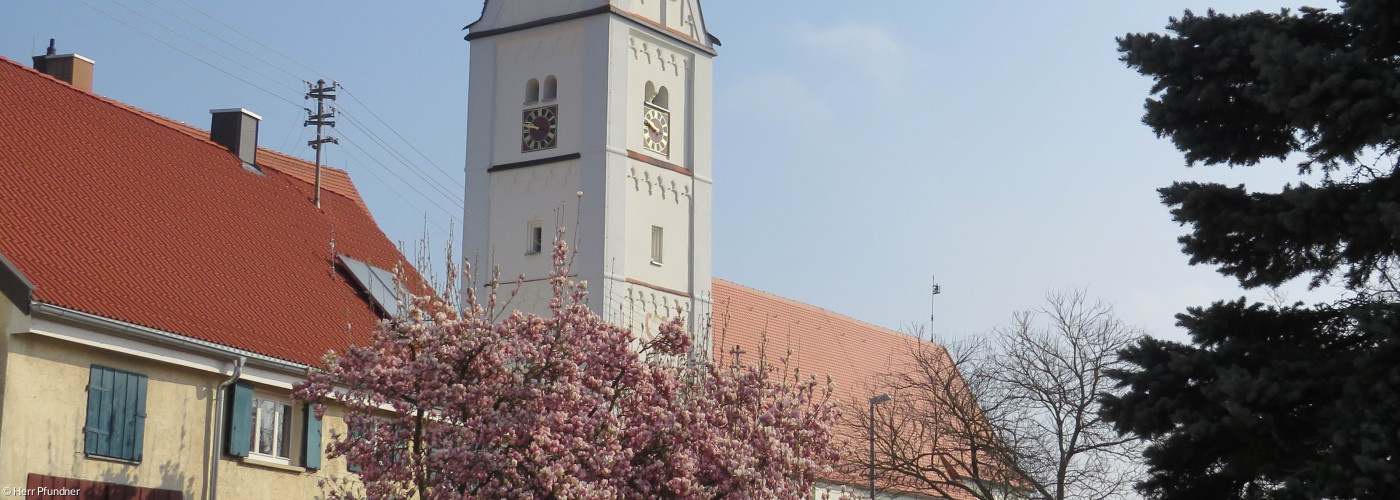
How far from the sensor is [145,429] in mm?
18312

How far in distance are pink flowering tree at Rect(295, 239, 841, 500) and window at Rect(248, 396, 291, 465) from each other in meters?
2.03

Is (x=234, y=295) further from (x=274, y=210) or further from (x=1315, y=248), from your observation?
(x=1315, y=248)

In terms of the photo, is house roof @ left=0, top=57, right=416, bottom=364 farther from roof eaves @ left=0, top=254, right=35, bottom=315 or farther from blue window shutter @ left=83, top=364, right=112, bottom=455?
blue window shutter @ left=83, top=364, right=112, bottom=455

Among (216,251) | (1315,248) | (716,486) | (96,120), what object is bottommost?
(716,486)

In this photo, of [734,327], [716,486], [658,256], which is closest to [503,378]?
[716,486]

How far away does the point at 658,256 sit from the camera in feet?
135

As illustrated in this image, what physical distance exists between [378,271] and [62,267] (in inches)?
350

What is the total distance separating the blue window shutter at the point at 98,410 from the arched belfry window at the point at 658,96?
2489 centimetres

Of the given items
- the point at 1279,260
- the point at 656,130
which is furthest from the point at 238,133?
the point at 1279,260

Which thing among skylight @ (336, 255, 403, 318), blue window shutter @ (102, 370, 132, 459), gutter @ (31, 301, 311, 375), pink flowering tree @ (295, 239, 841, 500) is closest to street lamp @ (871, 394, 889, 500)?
skylight @ (336, 255, 403, 318)

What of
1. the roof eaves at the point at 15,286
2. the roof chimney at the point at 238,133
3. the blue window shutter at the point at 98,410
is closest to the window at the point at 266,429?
the blue window shutter at the point at 98,410

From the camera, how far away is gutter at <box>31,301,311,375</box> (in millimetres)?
16625

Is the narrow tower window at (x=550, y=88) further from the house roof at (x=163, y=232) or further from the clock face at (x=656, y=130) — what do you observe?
the house roof at (x=163, y=232)

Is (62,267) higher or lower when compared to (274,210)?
lower
